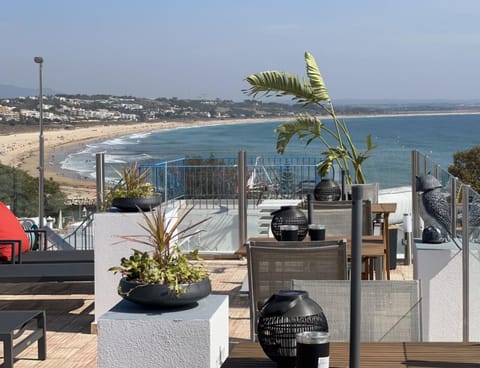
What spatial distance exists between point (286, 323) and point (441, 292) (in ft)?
7.85

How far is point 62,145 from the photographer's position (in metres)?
78.9

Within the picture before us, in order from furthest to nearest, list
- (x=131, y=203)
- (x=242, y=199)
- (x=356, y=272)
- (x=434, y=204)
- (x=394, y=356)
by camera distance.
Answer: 1. (x=242, y=199)
2. (x=131, y=203)
3. (x=434, y=204)
4. (x=394, y=356)
5. (x=356, y=272)

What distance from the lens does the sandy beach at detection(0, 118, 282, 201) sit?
1785 inches

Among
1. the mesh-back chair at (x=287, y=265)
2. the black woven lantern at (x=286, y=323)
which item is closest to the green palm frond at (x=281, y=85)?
the mesh-back chair at (x=287, y=265)

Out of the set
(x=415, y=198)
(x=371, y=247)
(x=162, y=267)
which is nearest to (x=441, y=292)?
(x=371, y=247)

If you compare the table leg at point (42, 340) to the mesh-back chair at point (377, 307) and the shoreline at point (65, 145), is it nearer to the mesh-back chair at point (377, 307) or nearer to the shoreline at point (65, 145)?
the mesh-back chair at point (377, 307)

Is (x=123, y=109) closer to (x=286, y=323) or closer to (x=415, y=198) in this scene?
(x=415, y=198)

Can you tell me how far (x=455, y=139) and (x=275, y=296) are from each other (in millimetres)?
88472

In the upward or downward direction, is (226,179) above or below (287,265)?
above

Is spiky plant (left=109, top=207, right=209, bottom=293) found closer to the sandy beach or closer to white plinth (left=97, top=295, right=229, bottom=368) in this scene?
white plinth (left=97, top=295, right=229, bottom=368)

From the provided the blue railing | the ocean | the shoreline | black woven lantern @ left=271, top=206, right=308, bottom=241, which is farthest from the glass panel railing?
the ocean

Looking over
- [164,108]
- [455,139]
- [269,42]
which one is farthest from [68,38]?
[164,108]

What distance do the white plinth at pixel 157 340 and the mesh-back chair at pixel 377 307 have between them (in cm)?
47

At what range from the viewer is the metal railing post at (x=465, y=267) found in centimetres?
488
